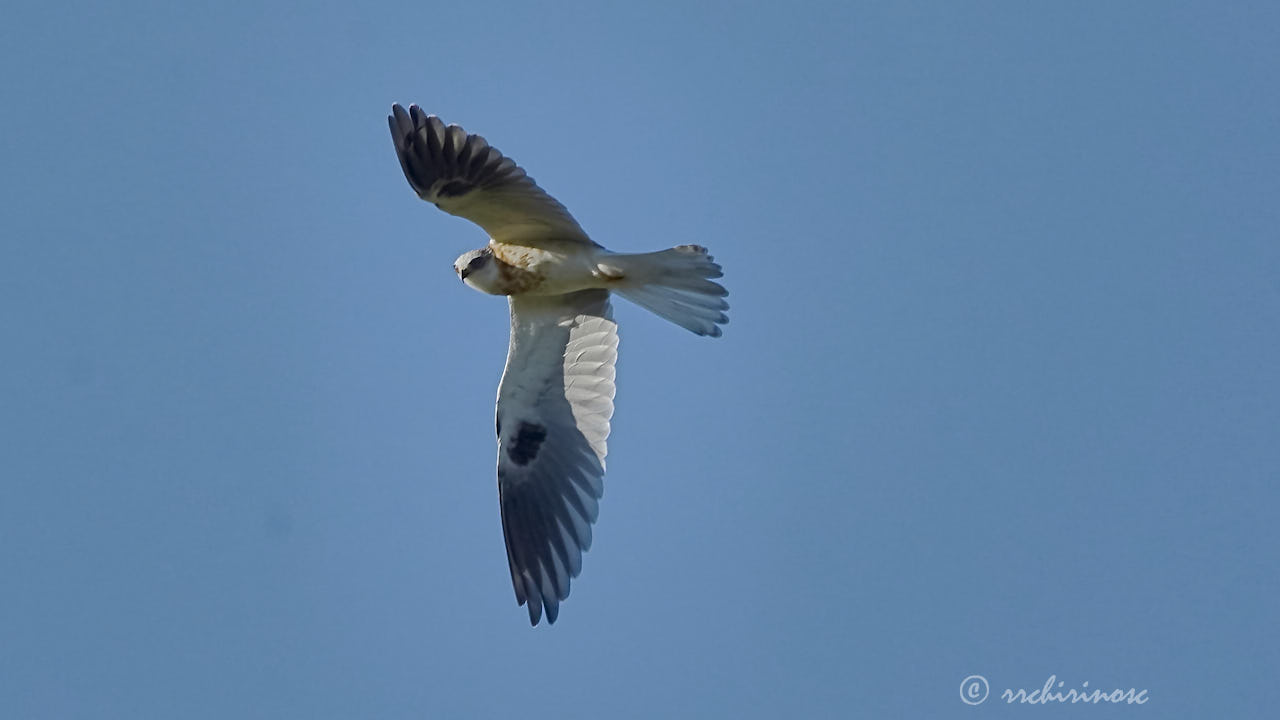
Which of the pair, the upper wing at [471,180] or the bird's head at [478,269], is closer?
the upper wing at [471,180]

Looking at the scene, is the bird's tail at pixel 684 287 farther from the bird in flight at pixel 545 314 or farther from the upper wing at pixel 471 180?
the upper wing at pixel 471 180

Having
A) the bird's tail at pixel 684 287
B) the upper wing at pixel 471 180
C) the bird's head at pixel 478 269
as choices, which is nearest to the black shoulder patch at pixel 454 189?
the upper wing at pixel 471 180

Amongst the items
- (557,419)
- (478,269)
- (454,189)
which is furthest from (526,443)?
(454,189)

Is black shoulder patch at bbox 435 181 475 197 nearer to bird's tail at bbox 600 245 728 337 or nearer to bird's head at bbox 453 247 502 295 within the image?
bird's head at bbox 453 247 502 295

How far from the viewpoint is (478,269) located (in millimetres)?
7828

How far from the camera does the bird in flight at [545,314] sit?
289 inches

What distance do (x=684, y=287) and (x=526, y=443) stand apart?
1.39m

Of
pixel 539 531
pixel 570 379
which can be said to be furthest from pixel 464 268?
pixel 539 531

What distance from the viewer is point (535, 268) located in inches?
308

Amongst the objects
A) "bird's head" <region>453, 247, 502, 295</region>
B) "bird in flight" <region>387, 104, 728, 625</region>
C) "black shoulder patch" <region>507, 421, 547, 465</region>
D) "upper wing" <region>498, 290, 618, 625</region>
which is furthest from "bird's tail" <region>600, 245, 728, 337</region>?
"black shoulder patch" <region>507, 421, 547, 465</region>

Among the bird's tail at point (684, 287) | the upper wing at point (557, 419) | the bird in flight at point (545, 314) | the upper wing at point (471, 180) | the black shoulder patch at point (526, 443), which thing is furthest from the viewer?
the black shoulder patch at point (526, 443)

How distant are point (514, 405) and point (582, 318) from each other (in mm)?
654

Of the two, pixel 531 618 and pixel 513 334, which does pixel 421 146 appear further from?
pixel 531 618

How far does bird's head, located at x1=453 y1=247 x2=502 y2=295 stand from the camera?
7809 millimetres
